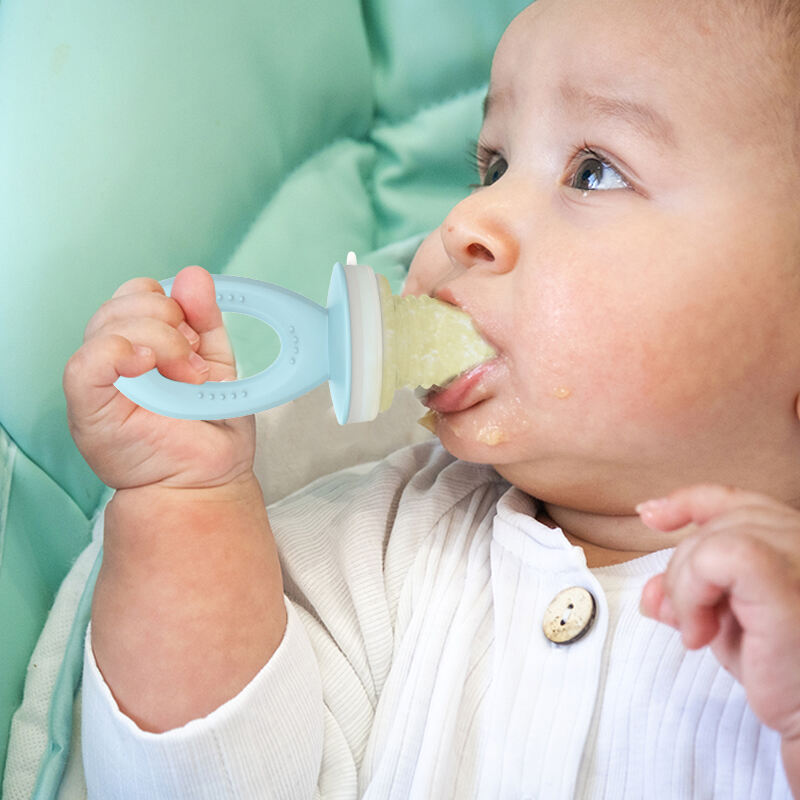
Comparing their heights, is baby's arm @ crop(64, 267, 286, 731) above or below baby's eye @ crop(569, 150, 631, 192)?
below

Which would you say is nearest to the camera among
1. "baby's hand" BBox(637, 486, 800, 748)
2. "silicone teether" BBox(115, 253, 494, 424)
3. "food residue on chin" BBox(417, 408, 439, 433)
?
"baby's hand" BBox(637, 486, 800, 748)

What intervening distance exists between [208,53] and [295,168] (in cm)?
21

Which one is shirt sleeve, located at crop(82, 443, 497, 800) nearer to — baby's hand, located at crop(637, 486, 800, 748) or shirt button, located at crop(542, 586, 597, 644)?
shirt button, located at crop(542, 586, 597, 644)

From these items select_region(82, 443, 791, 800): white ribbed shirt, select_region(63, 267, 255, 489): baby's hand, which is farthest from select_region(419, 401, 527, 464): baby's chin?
select_region(63, 267, 255, 489): baby's hand

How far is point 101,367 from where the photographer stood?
882mm

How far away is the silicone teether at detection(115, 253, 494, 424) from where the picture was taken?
0.87 metres

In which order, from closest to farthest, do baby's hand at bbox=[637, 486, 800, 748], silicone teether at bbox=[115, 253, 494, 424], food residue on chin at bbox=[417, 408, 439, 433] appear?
baby's hand at bbox=[637, 486, 800, 748], silicone teether at bbox=[115, 253, 494, 424], food residue on chin at bbox=[417, 408, 439, 433]

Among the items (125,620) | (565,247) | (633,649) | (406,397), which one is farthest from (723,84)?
(125,620)

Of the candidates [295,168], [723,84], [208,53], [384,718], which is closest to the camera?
[723,84]

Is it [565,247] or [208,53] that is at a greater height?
[208,53]

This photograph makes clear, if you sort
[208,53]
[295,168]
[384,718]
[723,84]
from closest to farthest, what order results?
[723,84] < [384,718] < [208,53] < [295,168]

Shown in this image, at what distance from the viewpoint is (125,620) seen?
94cm

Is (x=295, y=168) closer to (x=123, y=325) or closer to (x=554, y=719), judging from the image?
(x=123, y=325)

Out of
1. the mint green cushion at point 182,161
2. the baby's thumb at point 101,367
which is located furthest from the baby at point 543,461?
the mint green cushion at point 182,161
